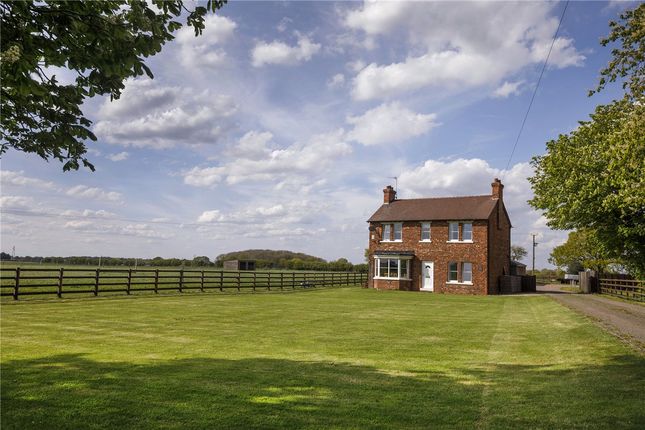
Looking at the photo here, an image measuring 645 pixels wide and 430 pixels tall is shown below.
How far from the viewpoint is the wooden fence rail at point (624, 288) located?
1119 inches

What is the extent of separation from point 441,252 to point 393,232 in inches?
193

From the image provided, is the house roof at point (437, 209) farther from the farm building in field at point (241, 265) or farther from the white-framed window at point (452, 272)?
the farm building in field at point (241, 265)

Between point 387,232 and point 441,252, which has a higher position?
point 387,232

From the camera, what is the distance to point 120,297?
22.9 metres

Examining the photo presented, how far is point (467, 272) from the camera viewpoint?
3838 centimetres

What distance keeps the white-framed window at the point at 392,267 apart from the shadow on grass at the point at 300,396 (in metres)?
32.4

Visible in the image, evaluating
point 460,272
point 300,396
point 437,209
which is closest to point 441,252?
point 460,272

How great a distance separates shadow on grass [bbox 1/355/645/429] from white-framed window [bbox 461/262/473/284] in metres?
30.5

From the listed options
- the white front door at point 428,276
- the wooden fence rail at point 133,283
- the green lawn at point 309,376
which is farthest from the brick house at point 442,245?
the green lawn at point 309,376

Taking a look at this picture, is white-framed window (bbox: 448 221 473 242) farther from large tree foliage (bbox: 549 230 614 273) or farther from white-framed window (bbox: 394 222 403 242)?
large tree foliage (bbox: 549 230 614 273)

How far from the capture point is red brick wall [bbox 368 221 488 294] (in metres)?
37.8

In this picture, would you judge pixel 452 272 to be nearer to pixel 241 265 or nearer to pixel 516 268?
pixel 516 268

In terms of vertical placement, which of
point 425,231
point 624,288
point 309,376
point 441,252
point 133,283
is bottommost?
point 309,376

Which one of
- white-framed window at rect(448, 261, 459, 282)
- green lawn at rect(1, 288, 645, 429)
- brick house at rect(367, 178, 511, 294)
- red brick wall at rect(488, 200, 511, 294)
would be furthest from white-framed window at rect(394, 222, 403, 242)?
green lawn at rect(1, 288, 645, 429)
